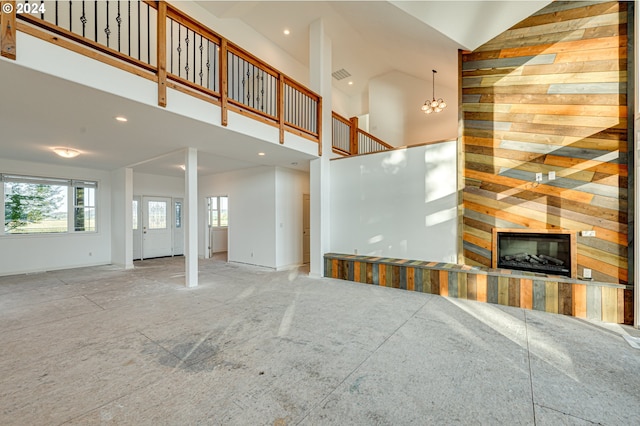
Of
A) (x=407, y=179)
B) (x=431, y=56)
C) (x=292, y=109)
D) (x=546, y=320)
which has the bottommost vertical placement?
(x=546, y=320)

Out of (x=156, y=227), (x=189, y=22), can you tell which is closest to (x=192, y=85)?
(x=189, y=22)

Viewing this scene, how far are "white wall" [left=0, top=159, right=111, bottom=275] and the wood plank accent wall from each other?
880 centimetres

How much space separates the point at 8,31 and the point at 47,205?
5.93 meters

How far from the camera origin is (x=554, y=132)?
3.93m

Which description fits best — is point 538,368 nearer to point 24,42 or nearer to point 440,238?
point 440,238

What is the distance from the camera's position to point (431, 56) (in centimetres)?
566

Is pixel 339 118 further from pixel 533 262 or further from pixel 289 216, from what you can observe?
pixel 533 262

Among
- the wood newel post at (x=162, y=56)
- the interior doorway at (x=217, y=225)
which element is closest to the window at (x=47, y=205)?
the interior doorway at (x=217, y=225)

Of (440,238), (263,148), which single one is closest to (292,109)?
(263,148)

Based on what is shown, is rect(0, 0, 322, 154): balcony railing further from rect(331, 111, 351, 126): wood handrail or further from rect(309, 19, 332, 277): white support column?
rect(331, 111, 351, 126): wood handrail

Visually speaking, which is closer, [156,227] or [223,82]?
[223,82]

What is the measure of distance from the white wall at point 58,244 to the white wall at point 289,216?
486 cm

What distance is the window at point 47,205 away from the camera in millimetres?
6023

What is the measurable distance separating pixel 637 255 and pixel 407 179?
3118mm
